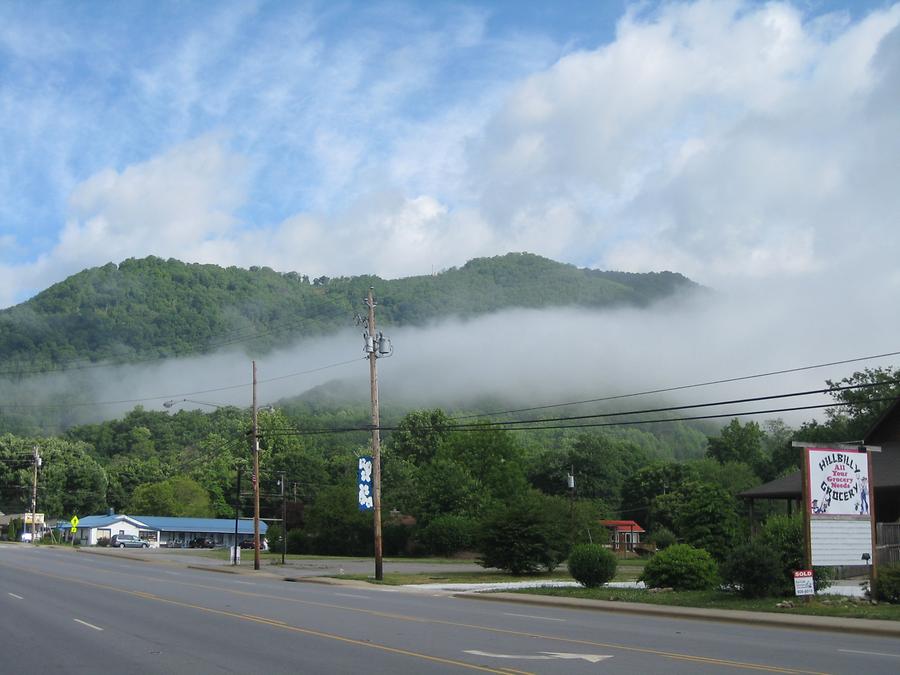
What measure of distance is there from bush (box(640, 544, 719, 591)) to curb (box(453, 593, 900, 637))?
2932 millimetres

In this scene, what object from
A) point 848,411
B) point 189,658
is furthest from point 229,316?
point 189,658

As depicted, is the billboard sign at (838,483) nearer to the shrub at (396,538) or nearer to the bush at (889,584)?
the bush at (889,584)

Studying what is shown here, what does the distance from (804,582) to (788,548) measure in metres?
3.34

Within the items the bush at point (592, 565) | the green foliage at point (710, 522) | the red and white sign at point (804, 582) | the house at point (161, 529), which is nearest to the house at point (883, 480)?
the green foliage at point (710, 522)

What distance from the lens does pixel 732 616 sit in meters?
22.4

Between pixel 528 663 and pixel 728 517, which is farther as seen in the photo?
pixel 728 517

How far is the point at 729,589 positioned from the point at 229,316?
161 m

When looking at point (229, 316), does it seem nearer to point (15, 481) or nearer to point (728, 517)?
point (15, 481)

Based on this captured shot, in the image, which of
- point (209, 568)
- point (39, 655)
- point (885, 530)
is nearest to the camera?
point (39, 655)

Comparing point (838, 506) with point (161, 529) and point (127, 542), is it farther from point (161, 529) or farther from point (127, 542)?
point (161, 529)

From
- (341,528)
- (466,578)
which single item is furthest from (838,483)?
(341,528)

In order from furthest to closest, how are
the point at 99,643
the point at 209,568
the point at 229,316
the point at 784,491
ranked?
the point at 229,316 → the point at 209,568 → the point at 784,491 → the point at 99,643

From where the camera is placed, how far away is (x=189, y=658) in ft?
47.0

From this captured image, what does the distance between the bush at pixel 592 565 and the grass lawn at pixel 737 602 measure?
76 centimetres
